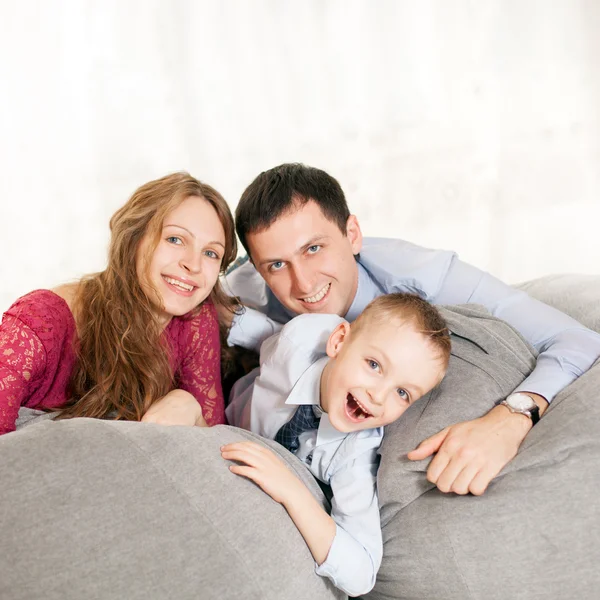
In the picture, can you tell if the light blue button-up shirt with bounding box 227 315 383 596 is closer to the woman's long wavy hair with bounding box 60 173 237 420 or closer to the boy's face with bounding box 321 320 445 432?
the boy's face with bounding box 321 320 445 432

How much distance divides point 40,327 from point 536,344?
119 centimetres

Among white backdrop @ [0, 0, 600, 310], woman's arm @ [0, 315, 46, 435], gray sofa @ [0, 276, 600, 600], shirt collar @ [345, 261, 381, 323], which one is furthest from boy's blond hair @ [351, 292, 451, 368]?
white backdrop @ [0, 0, 600, 310]

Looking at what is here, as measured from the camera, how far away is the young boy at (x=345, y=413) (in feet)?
4.16

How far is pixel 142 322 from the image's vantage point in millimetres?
1812

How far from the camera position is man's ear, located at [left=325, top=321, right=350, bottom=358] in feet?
5.02

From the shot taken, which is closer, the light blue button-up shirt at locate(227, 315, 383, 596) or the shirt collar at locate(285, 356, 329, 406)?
the light blue button-up shirt at locate(227, 315, 383, 596)

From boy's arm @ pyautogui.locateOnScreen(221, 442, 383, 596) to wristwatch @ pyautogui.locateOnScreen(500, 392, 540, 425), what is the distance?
34 centimetres

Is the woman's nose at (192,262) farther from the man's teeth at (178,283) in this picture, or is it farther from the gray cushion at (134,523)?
the gray cushion at (134,523)

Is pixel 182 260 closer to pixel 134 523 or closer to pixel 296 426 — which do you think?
pixel 296 426

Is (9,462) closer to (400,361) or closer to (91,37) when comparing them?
(400,361)

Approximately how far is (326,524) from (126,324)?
778mm

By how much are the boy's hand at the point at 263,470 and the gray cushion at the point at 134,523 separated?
24 mm

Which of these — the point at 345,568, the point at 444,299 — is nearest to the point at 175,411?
the point at 345,568

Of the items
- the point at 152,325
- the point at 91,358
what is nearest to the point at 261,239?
the point at 152,325
